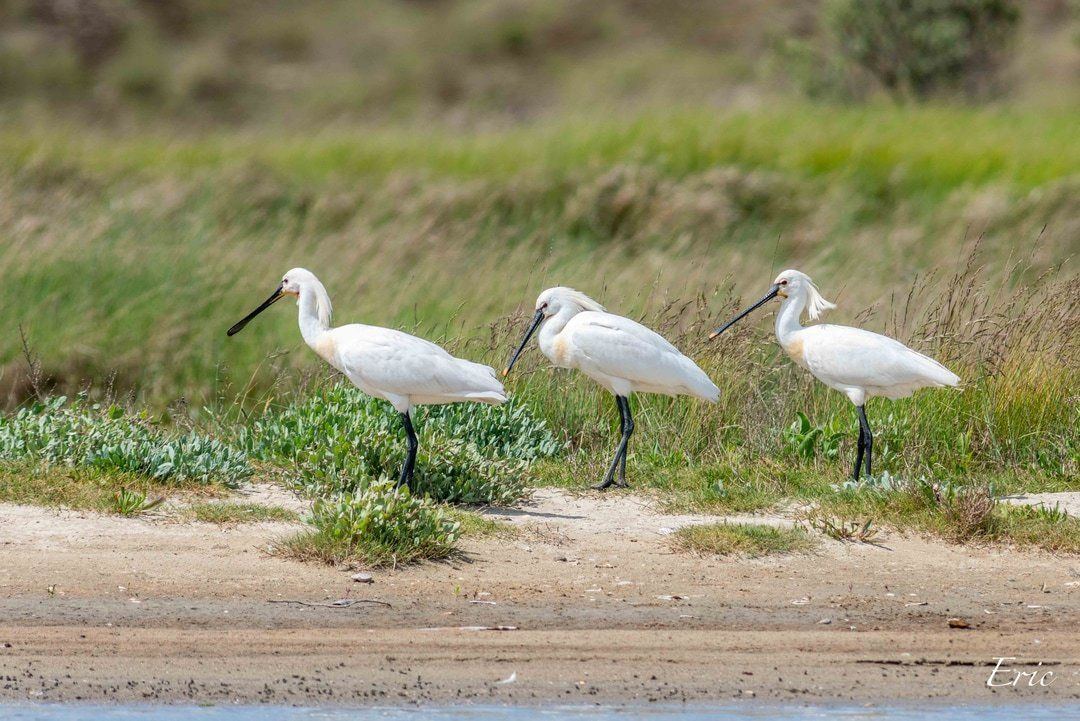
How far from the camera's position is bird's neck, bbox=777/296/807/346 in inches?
390

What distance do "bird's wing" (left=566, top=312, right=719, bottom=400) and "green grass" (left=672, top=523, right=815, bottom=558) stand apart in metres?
1.54

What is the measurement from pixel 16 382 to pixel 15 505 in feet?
12.1

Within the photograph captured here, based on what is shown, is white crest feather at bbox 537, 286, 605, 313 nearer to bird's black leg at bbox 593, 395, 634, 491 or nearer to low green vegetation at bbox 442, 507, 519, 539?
bird's black leg at bbox 593, 395, 634, 491

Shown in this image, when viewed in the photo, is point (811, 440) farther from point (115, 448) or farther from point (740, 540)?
point (115, 448)

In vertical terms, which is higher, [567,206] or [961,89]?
[961,89]

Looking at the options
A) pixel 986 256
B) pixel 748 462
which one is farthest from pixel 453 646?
pixel 986 256

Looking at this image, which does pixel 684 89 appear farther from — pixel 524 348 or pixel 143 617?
pixel 143 617

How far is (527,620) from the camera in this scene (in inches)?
275

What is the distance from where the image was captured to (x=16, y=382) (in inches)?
458

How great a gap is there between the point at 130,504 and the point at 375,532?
1410 millimetres

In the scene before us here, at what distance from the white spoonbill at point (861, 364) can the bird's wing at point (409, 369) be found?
1968mm

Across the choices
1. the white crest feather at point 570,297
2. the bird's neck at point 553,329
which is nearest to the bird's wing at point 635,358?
the bird's neck at point 553,329

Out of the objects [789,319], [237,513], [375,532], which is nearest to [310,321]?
[237,513]

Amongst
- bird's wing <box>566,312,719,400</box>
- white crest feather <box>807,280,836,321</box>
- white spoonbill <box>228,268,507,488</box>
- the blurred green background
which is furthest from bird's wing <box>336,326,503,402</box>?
white crest feather <box>807,280,836,321</box>
